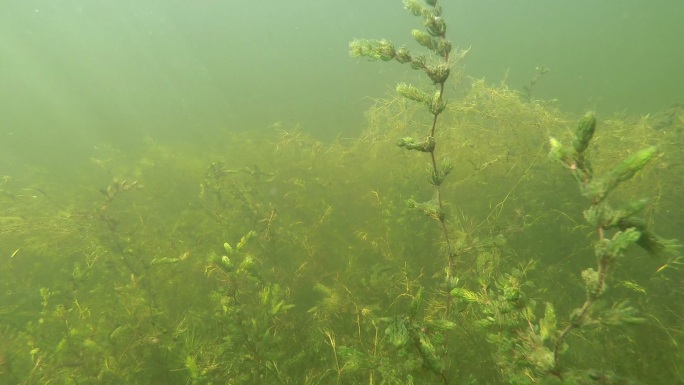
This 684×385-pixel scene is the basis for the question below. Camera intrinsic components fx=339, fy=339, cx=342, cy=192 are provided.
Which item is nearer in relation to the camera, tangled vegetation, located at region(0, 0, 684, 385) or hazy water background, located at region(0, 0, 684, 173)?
tangled vegetation, located at region(0, 0, 684, 385)

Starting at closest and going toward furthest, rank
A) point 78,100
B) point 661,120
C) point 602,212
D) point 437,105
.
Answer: point 602,212, point 437,105, point 661,120, point 78,100

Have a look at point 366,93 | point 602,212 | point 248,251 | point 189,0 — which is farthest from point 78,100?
point 189,0

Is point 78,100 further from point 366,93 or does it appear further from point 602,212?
point 602,212

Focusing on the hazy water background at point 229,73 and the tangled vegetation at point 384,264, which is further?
the hazy water background at point 229,73

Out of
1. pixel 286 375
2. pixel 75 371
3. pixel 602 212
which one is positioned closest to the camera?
pixel 602 212

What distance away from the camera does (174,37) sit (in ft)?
111

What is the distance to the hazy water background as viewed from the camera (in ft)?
42.3

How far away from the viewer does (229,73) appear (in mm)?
20781

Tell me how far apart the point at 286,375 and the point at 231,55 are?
26360mm

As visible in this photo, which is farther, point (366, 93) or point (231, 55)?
point (231, 55)

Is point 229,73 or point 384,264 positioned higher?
point 384,264

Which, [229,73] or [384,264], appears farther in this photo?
[229,73]

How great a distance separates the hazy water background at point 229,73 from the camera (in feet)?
42.3

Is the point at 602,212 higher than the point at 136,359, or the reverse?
the point at 602,212
